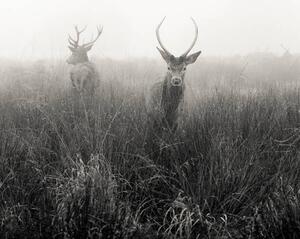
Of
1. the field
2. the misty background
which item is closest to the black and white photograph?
the field

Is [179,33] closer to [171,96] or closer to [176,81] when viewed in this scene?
[171,96]

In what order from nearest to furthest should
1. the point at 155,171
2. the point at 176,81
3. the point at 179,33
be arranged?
the point at 155,171 < the point at 176,81 < the point at 179,33

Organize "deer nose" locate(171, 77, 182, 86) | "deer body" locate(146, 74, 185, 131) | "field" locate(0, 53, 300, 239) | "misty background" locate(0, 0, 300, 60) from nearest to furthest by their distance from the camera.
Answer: "field" locate(0, 53, 300, 239) < "deer nose" locate(171, 77, 182, 86) < "deer body" locate(146, 74, 185, 131) < "misty background" locate(0, 0, 300, 60)

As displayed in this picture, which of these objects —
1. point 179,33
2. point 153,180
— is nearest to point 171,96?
point 153,180

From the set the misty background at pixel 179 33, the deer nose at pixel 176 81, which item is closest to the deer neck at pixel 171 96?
the deer nose at pixel 176 81

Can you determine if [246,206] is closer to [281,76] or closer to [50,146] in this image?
[50,146]

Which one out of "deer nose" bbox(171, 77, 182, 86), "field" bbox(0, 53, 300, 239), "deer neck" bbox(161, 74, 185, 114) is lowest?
"field" bbox(0, 53, 300, 239)

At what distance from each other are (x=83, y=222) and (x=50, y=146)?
3.66 ft

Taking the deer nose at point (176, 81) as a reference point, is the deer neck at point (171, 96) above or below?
below

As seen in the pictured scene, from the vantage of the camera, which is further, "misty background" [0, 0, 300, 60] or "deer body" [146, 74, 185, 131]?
"misty background" [0, 0, 300, 60]

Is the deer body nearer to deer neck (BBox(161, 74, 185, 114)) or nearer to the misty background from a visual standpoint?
deer neck (BBox(161, 74, 185, 114))

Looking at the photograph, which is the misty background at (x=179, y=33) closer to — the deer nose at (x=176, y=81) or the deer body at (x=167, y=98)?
the deer body at (x=167, y=98)

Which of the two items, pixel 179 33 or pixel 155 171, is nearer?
pixel 155 171

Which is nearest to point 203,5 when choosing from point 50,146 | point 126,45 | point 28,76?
point 126,45
